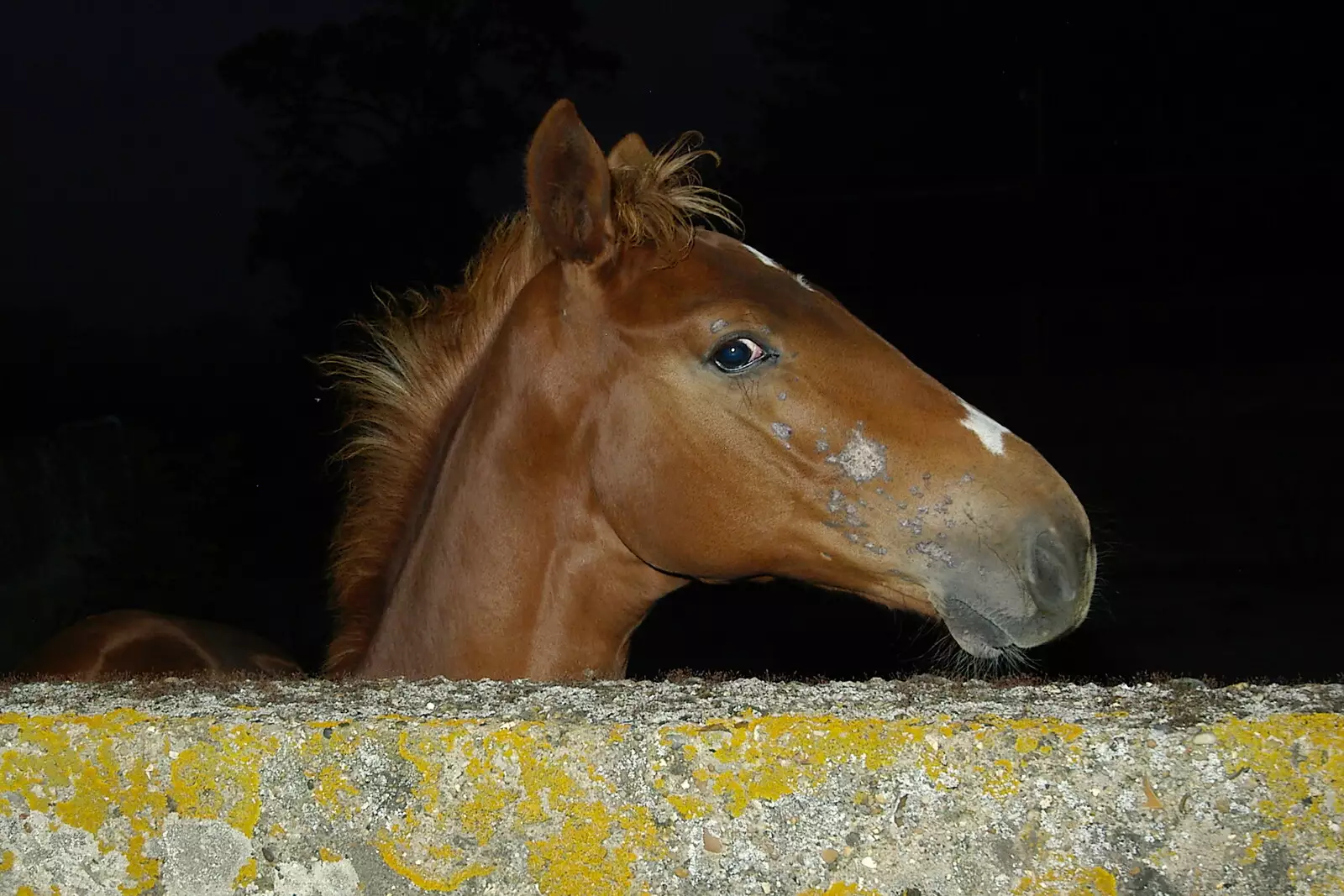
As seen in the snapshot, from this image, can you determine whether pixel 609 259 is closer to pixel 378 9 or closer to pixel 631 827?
pixel 631 827

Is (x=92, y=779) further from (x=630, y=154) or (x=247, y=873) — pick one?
(x=630, y=154)

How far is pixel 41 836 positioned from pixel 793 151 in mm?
12788

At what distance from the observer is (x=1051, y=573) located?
1767 millimetres

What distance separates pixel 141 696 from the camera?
116 centimetres

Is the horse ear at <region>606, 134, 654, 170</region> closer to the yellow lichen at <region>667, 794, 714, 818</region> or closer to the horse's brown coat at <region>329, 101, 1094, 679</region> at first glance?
the horse's brown coat at <region>329, 101, 1094, 679</region>

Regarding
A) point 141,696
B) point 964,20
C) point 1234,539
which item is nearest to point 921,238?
point 964,20

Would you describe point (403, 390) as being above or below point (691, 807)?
above

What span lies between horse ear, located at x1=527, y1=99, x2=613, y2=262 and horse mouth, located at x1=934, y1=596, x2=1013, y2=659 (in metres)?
0.96

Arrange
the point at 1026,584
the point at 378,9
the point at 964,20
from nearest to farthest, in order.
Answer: the point at 1026,584 → the point at 964,20 → the point at 378,9

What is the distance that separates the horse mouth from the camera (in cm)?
185

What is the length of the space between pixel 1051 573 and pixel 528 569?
0.99 metres

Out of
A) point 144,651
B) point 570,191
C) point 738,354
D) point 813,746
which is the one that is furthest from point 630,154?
point 144,651

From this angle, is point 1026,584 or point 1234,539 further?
point 1234,539

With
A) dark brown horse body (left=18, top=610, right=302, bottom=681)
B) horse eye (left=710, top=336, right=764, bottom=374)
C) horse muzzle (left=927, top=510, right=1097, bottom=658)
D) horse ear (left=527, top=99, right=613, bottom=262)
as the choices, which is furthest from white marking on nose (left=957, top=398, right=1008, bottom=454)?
dark brown horse body (left=18, top=610, right=302, bottom=681)
